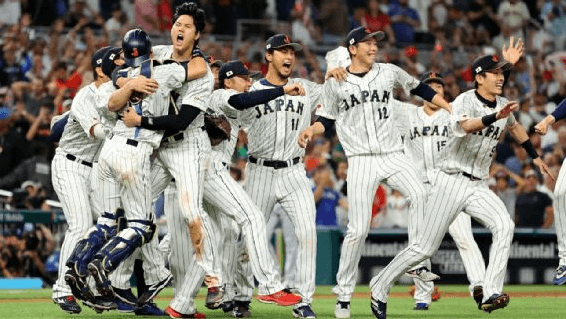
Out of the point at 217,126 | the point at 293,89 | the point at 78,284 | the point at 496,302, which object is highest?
the point at 293,89

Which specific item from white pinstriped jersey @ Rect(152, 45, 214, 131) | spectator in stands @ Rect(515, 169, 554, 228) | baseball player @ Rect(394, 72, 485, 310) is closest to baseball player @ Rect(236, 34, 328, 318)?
white pinstriped jersey @ Rect(152, 45, 214, 131)

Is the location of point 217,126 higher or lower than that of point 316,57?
lower

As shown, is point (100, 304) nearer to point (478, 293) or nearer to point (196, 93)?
point (196, 93)

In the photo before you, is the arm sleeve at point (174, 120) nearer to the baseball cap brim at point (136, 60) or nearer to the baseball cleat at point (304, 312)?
the baseball cap brim at point (136, 60)

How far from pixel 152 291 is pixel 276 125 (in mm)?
1909

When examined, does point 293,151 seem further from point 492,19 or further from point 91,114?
point 492,19

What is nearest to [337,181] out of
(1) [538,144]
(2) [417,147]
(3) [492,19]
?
(1) [538,144]

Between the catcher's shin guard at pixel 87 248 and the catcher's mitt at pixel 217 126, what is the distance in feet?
4.43

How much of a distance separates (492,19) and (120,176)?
17.2m

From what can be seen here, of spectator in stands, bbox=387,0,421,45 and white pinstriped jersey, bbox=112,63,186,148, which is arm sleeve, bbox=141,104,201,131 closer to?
white pinstriped jersey, bbox=112,63,186,148

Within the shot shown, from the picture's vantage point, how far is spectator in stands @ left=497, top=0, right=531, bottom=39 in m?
25.5

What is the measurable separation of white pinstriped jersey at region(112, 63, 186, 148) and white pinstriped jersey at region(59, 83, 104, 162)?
3.79 ft

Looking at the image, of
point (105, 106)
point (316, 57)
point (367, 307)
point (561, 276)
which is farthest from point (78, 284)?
point (316, 57)

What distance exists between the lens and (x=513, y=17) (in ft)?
83.9
